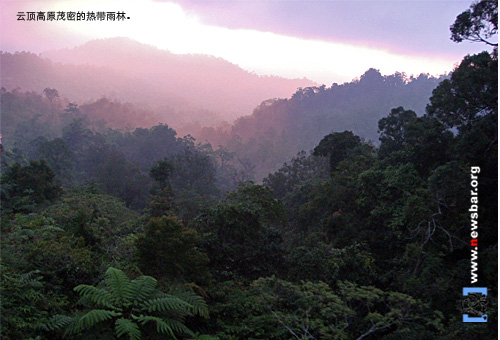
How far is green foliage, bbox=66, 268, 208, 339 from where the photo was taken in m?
4.90

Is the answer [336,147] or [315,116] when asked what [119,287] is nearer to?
[336,147]

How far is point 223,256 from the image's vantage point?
30.2 feet

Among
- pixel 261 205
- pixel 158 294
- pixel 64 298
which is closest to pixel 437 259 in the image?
pixel 261 205

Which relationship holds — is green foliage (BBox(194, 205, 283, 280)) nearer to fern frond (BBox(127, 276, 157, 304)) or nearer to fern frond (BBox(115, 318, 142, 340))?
fern frond (BBox(127, 276, 157, 304))

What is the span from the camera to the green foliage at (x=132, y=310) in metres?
4.90

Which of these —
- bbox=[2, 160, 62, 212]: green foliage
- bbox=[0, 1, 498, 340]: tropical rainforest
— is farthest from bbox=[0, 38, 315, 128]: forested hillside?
bbox=[0, 1, 498, 340]: tropical rainforest

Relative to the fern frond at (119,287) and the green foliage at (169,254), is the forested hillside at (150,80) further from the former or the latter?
the fern frond at (119,287)

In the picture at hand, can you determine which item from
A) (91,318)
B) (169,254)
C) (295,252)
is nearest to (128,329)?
(91,318)

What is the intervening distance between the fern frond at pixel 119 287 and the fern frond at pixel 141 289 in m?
0.06

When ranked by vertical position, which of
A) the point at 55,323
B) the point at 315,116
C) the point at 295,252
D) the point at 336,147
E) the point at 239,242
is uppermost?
the point at 315,116

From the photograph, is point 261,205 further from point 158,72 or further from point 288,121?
point 158,72

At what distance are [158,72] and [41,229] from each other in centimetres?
6917

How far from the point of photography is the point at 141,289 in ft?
18.0

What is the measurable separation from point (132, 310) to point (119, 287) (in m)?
0.37
